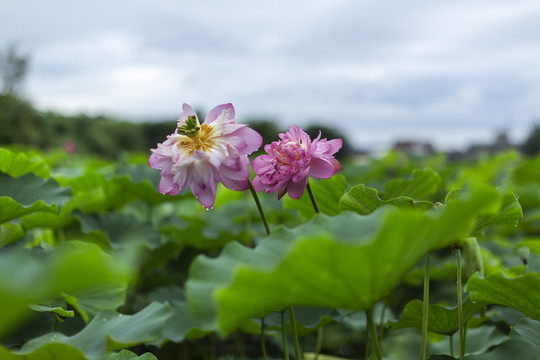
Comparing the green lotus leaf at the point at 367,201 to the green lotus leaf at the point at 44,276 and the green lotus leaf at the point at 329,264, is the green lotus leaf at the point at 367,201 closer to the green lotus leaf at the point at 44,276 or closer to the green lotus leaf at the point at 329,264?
the green lotus leaf at the point at 329,264

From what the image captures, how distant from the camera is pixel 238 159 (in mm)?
735

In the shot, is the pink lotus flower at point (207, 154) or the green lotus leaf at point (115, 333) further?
the pink lotus flower at point (207, 154)

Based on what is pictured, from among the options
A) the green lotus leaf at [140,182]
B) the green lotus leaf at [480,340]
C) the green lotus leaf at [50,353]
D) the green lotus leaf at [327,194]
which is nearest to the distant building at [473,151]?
the green lotus leaf at [140,182]

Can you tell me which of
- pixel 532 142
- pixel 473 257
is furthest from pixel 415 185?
pixel 532 142

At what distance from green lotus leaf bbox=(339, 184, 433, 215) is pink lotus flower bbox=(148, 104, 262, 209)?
0.55 ft

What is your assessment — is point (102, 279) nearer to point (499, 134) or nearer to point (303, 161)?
point (303, 161)

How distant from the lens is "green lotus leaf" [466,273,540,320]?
2.47ft

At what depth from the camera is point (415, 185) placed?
102 centimetres

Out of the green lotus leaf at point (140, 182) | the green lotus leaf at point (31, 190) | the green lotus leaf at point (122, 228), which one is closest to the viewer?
the green lotus leaf at point (31, 190)

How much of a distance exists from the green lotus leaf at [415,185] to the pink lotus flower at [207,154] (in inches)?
14.1

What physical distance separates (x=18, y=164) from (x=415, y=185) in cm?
93

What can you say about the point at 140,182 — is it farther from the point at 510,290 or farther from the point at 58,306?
the point at 510,290

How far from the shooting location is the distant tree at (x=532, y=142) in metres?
8.64

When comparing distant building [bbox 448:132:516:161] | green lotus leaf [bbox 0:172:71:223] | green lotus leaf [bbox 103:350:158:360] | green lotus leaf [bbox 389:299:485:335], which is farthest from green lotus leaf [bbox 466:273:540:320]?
distant building [bbox 448:132:516:161]
